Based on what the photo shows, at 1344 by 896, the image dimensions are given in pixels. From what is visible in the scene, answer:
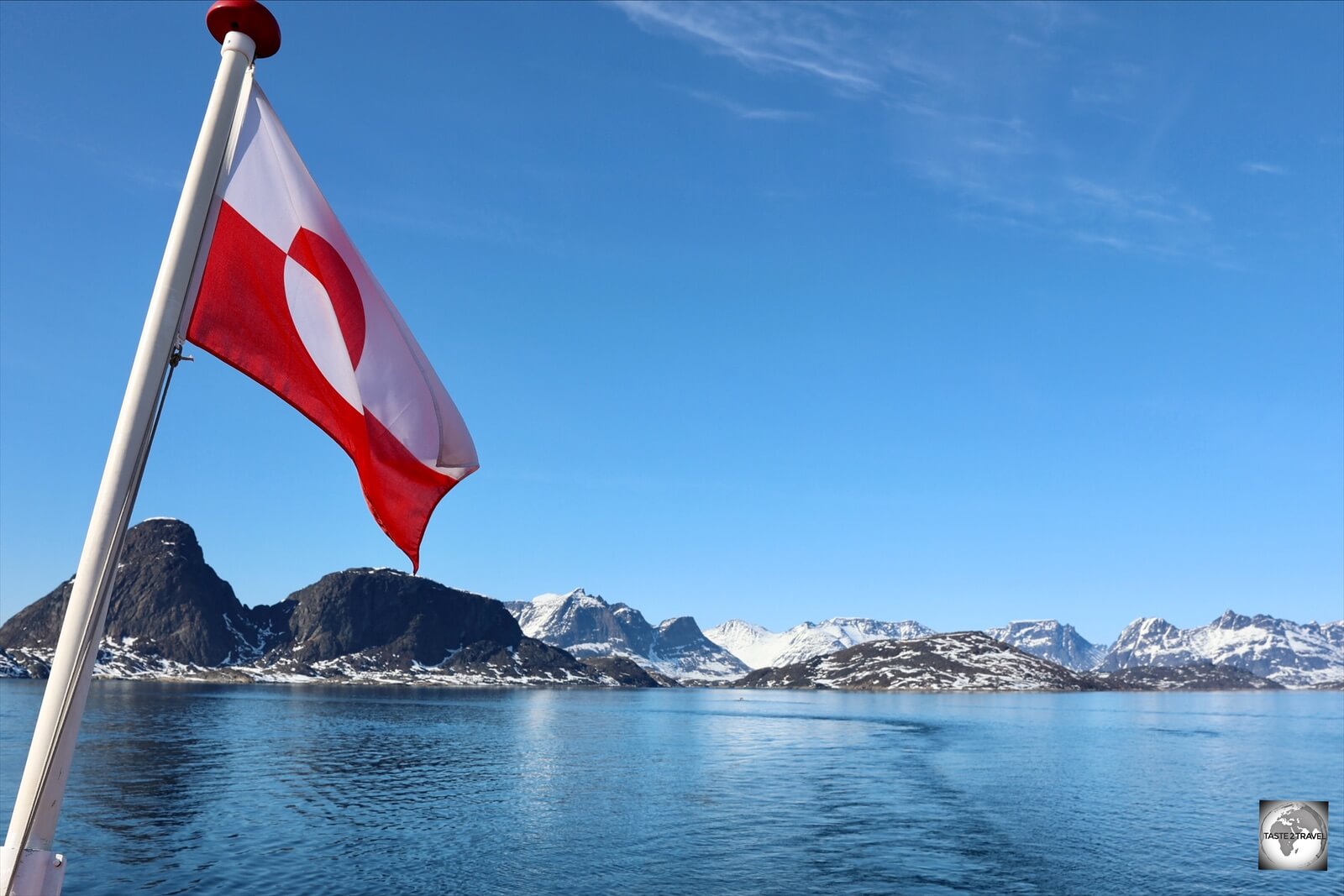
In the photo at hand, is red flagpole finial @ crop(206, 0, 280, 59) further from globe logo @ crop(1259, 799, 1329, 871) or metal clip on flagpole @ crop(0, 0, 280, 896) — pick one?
globe logo @ crop(1259, 799, 1329, 871)

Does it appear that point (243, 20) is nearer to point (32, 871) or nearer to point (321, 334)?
point (321, 334)

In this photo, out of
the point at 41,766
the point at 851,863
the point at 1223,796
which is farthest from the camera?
the point at 1223,796

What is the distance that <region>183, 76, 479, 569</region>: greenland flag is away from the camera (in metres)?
11.0

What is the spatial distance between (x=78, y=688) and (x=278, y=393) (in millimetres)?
4238

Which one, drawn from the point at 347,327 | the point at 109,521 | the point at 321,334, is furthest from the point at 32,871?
the point at 347,327

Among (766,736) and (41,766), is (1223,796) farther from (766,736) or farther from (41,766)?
(41,766)

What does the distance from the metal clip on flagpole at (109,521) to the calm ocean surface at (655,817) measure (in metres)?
46.0

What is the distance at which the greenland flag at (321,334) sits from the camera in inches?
432

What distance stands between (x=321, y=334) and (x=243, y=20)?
12.3 feet

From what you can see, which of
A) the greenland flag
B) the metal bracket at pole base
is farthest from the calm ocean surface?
the metal bracket at pole base

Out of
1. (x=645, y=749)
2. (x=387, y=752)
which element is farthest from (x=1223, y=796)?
(x=387, y=752)

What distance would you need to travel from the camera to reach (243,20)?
976 centimetres

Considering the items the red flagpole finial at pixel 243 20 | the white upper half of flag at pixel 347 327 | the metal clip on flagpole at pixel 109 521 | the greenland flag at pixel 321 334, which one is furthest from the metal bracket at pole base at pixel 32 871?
the red flagpole finial at pixel 243 20

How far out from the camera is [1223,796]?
93.2 m
